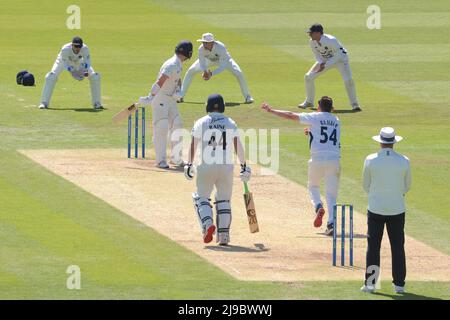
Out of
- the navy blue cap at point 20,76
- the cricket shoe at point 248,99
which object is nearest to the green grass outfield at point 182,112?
the navy blue cap at point 20,76

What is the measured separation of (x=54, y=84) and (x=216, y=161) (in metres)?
14.2

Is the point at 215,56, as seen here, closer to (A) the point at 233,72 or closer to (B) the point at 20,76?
(A) the point at 233,72

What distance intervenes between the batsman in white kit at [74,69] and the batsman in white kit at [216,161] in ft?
44.5

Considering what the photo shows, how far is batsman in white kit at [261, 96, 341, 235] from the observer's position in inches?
795

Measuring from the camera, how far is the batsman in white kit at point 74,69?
3250 centimetres

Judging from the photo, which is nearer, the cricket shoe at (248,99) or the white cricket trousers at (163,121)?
the white cricket trousers at (163,121)

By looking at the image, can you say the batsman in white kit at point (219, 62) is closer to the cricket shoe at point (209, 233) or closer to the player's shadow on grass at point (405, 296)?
the cricket shoe at point (209, 233)

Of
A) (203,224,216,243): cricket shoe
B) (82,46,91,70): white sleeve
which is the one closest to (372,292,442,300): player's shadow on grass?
(203,224,216,243): cricket shoe

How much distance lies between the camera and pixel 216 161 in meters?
19.1

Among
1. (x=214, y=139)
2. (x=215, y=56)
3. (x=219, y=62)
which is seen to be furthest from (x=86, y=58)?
(x=214, y=139)

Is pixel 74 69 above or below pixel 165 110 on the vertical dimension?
above

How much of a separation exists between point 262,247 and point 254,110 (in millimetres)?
13701

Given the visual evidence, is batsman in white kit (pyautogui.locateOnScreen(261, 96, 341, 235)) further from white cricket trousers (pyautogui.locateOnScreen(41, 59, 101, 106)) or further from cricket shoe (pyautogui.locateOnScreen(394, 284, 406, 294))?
white cricket trousers (pyautogui.locateOnScreen(41, 59, 101, 106))
